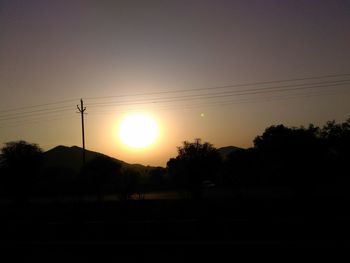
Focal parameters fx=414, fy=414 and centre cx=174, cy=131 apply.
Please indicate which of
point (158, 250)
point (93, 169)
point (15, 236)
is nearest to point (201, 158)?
point (93, 169)

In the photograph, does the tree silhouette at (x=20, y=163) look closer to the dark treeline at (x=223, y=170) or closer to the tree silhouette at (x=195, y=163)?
the dark treeline at (x=223, y=170)

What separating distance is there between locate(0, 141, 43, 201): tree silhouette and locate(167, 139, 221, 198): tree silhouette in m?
21.8

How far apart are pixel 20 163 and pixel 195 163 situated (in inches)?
1070

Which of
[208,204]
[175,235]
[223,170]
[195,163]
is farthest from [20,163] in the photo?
[175,235]

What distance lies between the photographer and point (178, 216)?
2073cm

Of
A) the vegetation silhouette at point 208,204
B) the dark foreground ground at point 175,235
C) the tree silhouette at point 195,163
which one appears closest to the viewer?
the dark foreground ground at point 175,235

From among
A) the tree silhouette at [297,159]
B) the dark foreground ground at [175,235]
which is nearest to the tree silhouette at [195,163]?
the tree silhouette at [297,159]

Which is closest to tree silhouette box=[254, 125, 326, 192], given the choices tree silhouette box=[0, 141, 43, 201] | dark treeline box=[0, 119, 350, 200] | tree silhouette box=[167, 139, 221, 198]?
dark treeline box=[0, 119, 350, 200]

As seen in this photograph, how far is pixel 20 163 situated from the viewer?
6344cm

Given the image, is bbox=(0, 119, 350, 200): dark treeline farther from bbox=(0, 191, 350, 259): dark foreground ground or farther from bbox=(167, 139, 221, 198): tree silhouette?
bbox=(0, 191, 350, 259): dark foreground ground

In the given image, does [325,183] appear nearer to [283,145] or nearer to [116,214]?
[283,145]

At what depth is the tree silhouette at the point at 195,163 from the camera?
201 feet

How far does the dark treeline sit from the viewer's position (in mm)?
42438

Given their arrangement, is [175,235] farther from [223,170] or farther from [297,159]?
[223,170]
